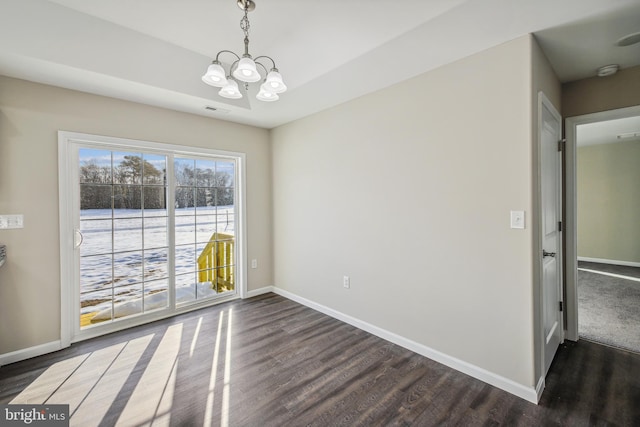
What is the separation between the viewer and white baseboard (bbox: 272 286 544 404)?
1985mm

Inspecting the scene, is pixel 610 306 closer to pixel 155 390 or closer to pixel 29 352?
pixel 155 390

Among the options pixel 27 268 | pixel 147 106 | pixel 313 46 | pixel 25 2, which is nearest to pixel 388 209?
pixel 313 46

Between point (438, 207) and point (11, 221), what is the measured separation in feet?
12.4

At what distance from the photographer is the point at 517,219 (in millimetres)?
2014

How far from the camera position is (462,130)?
90.1 inches

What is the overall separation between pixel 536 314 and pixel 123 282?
398 centimetres

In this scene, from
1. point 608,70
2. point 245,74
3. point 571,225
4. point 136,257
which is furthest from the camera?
point 136,257

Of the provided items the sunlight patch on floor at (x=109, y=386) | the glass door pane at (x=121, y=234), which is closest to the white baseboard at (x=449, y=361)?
the sunlight patch on floor at (x=109, y=386)

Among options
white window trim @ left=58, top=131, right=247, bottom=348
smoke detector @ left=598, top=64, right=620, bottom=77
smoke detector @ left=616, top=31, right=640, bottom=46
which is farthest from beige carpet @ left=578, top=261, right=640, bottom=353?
white window trim @ left=58, top=131, right=247, bottom=348

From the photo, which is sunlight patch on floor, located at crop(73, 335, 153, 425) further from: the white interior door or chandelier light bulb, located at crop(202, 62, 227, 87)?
the white interior door

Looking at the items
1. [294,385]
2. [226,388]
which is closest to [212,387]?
[226,388]

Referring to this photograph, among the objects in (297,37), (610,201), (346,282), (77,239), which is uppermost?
(297,37)

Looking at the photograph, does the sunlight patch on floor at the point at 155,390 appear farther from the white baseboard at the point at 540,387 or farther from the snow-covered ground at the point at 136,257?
the white baseboard at the point at 540,387

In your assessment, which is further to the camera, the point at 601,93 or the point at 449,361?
the point at 601,93
